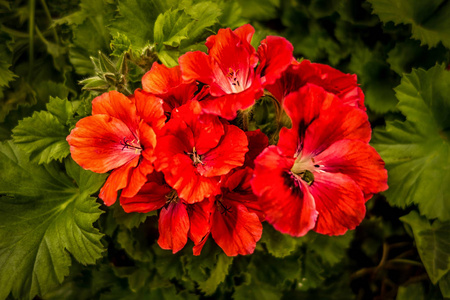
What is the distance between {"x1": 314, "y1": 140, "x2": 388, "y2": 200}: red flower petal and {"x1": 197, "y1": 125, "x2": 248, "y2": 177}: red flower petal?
0.18 meters

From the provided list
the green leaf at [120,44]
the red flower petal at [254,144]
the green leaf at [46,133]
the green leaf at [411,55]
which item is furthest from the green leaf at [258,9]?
the red flower petal at [254,144]

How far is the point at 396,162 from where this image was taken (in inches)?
52.2

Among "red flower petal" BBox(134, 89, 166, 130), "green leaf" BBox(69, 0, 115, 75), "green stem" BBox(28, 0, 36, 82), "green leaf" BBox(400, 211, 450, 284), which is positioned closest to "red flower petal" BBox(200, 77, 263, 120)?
"red flower petal" BBox(134, 89, 166, 130)

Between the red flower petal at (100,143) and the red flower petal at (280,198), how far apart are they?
0.31 metres

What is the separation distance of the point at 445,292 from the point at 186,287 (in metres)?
1.06

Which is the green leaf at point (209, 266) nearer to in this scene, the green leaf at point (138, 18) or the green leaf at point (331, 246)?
the green leaf at point (331, 246)

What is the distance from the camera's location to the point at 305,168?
31.6 inches

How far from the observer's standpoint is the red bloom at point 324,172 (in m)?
0.70

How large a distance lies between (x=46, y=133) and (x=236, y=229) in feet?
2.43

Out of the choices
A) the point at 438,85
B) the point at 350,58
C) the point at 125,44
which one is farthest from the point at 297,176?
the point at 350,58

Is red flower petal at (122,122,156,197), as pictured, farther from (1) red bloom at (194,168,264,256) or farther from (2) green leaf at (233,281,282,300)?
(2) green leaf at (233,281,282,300)

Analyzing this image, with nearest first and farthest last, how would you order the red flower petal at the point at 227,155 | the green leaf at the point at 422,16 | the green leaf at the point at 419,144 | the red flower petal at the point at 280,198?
the red flower petal at the point at 280,198, the red flower petal at the point at 227,155, the green leaf at the point at 419,144, the green leaf at the point at 422,16

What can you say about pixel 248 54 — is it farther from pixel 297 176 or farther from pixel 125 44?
pixel 125 44

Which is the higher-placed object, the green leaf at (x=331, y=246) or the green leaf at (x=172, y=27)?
the green leaf at (x=172, y=27)
